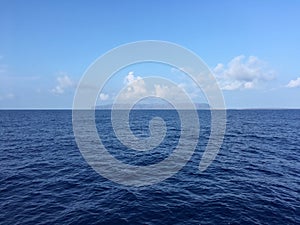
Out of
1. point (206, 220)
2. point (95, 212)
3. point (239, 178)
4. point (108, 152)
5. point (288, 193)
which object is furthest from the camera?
point (108, 152)

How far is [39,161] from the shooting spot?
33156 mm

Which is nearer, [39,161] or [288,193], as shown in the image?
[288,193]

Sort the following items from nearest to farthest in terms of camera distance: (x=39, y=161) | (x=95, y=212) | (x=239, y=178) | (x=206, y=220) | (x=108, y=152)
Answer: (x=206, y=220) < (x=95, y=212) < (x=239, y=178) < (x=39, y=161) < (x=108, y=152)

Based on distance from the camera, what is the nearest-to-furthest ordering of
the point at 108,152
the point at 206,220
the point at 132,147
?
the point at 206,220 < the point at 108,152 < the point at 132,147

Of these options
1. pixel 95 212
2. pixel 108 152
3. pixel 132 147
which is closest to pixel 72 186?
pixel 95 212

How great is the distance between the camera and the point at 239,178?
26188mm

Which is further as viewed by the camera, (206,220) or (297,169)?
(297,169)

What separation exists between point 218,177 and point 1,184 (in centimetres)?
2243

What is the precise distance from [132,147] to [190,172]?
17004 mm

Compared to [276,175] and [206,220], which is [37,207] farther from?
[276,175]

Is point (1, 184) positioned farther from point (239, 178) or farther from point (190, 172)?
point (239, 178)

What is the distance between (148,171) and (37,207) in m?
12.9

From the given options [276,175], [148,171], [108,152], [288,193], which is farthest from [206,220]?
[108,152]

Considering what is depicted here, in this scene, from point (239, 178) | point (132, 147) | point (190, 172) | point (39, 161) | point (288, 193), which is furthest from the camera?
point (132, 147)
